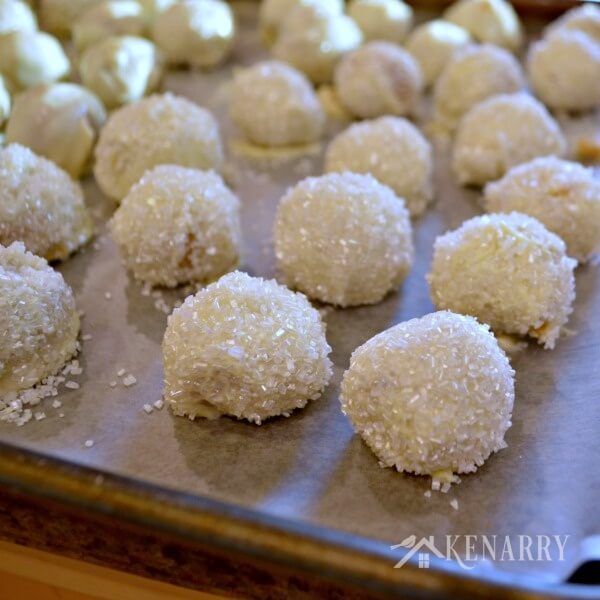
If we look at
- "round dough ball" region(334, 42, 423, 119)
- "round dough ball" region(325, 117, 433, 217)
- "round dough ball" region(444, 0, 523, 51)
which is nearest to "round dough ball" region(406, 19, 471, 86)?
"round dough ball" region(444, 0, 523, 51)

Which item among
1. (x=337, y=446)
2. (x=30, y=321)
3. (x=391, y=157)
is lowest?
(x=337, y=446)

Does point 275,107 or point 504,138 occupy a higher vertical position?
point 275,107

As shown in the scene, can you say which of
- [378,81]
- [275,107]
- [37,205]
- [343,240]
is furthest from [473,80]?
[37,205]

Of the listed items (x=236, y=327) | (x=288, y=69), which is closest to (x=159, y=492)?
(x=236, y=327)

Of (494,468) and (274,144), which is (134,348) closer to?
(494,468)

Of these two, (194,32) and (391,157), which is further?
(194,32)

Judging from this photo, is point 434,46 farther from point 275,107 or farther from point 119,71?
point 119,71
